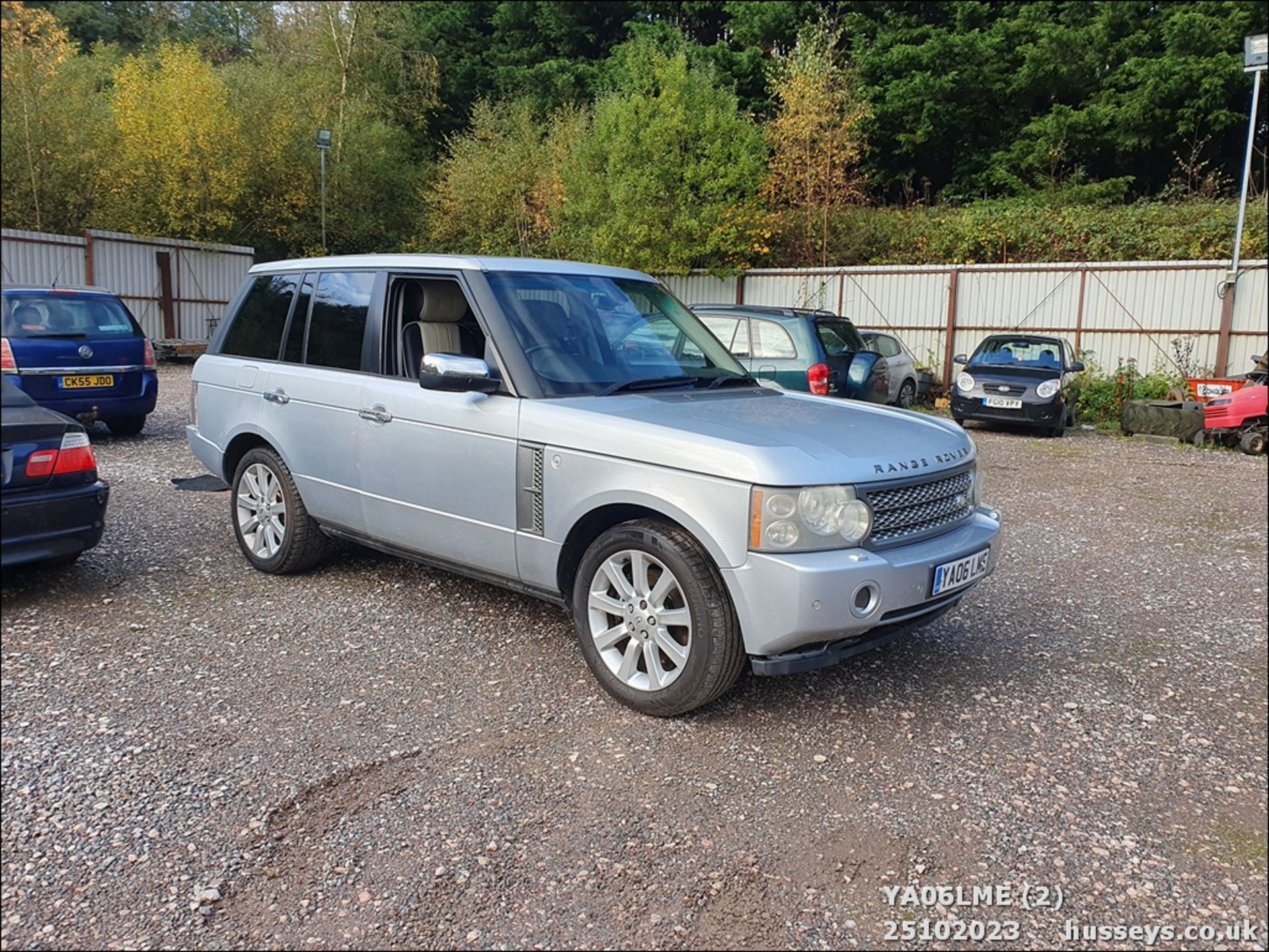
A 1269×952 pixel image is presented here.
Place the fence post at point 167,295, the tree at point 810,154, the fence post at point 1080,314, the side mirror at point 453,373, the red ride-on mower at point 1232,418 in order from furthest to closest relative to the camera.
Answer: the tree at point 810,154
the fence post at point 1080,314
the fence post at point 167,295
the side mirror at point 453,373
the red ride-on mower at point 1232,418

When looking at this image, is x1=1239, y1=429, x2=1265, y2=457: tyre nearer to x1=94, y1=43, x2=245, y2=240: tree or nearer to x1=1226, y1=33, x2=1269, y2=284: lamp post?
x1=1226, y1=33, x2=1269, y2=284: lamp post

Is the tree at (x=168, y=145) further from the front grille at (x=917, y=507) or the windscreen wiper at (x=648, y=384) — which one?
the front grille at (x=917, y=507)

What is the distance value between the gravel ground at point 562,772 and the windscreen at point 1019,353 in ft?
34.1

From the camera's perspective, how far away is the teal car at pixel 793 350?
10.0 meters

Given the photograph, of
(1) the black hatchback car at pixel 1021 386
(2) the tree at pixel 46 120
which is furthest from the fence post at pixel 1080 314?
(2) the tree at pixel 46 120

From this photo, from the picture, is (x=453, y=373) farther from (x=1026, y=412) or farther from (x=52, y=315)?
(x=1026, y=412)

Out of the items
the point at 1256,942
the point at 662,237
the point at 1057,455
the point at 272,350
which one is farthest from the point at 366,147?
the point at 1256,942

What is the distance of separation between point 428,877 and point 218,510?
4.61 metres

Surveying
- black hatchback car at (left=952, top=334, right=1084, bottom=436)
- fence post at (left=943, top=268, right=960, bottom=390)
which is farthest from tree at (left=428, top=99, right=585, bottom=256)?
fence post at (left=943, top=268, right=960, bottom=390)

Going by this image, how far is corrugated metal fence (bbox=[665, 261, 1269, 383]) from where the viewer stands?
617 inches

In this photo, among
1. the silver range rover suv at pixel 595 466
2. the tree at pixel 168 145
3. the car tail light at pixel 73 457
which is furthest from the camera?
the silver range rover suv at pixel 595 466

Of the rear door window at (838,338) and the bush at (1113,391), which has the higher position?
the rear door window at (838,338)

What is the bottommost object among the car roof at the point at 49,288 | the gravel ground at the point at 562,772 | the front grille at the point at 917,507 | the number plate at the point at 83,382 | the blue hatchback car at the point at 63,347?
the gravel ground at the point at 562,772

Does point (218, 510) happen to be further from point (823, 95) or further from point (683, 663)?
point (823, 95)
